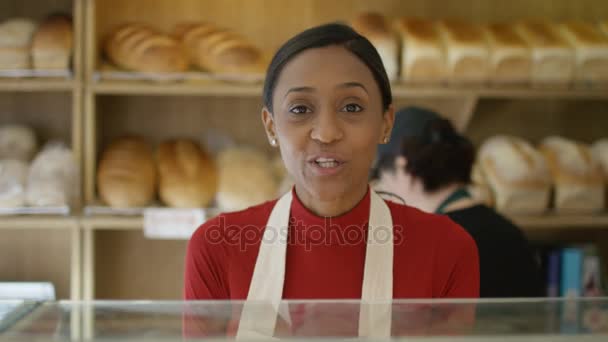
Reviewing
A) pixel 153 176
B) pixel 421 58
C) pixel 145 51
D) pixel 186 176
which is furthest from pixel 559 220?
pixel 145 51

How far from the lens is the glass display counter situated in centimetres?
53

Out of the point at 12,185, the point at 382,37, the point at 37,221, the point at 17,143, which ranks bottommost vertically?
the point at 37,221

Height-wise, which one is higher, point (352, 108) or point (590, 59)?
point (590, 59)

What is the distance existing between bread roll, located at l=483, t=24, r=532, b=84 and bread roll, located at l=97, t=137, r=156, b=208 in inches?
45.2

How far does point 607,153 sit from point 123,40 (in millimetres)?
1623

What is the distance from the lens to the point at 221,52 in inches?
85.9

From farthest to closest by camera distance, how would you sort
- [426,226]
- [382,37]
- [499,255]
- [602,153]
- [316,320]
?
[602,153], [382,37], [499,255], [426,226], [316,320]

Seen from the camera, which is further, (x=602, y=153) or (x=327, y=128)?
(x=602, y=153)

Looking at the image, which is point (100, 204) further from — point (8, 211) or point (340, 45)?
point (340, 45)

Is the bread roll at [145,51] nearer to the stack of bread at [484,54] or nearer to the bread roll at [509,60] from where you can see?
the stack of bread at [484,54]

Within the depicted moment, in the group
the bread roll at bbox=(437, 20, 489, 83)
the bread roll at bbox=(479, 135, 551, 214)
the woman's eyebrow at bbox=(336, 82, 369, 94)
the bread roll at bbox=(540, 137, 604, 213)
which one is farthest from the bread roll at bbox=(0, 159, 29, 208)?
the bread roll at bbox=(540, 137, 604, 213)

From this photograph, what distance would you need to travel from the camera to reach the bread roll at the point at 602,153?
92.0 inches

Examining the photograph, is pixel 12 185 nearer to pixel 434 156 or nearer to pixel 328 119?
pixel 434 156

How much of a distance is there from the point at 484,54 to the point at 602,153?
1.77ft
